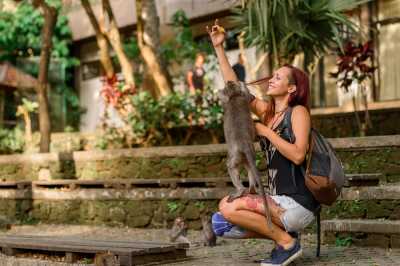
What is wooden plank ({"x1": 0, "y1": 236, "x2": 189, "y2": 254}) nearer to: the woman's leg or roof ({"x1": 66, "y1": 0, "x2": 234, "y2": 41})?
the woman's leg

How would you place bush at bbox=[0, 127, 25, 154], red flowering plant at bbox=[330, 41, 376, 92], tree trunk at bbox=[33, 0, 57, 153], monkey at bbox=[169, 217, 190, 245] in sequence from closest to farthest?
monkey at bbox=[169, 217, 190, 245] < red flowering plant at bbox=[330, 41, 376, 92] < tree trunk at bbox=[33, 0, 57, 153] < bush at bbox=[0, 127, 25, 154]

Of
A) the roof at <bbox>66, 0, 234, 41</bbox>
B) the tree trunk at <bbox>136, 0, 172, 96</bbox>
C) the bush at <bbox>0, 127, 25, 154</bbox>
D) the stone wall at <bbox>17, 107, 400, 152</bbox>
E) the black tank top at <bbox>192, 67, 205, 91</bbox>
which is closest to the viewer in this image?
the stone wall at <bbox>17, 107, 400, 152</bbox>

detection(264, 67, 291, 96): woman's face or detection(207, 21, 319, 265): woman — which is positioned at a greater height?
detection(264, 67, 291, 96): woman's face

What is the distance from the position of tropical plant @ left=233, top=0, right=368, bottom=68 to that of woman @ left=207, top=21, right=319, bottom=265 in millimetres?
4763

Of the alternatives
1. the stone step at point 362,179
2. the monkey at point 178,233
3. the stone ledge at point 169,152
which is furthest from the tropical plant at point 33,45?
the stone step at point 362,179

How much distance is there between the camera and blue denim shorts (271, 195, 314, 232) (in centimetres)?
602

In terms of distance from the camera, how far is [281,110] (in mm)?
6301

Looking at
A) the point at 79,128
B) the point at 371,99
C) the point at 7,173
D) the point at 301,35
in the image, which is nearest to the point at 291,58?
the point at 301,35

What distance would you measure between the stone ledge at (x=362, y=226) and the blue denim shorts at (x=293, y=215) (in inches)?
72.2

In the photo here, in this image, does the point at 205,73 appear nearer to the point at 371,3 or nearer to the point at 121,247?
the point at 371,3

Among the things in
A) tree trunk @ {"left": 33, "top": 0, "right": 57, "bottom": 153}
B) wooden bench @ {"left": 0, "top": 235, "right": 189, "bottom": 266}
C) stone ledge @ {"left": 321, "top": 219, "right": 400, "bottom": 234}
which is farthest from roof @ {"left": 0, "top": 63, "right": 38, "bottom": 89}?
stone ledge @ {"left": 321, "top": 219, "right": 400, "bottom": 234}

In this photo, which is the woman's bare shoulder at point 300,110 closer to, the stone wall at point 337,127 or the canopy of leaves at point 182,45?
the stone wall at point 337,127

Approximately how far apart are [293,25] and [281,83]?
5328 millimetres

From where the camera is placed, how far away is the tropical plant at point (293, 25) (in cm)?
1120
